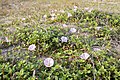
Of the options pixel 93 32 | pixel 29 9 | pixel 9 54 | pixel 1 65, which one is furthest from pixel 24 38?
pixel 29 9

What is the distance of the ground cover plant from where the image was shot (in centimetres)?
163

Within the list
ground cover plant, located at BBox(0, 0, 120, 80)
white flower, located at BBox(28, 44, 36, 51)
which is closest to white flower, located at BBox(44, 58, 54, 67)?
ground cover plant, located at BBox(0, 0, 120, 80)

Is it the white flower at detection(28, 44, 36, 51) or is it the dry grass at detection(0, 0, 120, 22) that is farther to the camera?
the dry grass at detection(0, 0, 120, 22)

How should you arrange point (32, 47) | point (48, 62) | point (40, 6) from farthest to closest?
point (40, 6) < point (32, 47) < point (48, 62)

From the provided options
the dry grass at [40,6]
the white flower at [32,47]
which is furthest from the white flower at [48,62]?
the dry grass at [40,6]

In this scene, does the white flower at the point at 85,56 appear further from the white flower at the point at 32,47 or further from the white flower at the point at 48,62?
the white flower at the point at 32,47

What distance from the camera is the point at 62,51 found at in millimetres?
1962

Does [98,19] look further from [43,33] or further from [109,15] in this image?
[43,33]

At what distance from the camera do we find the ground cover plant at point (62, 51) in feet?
5.36

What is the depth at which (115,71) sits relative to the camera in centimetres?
167

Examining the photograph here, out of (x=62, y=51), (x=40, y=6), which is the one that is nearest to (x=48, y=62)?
(x=62, y=51)

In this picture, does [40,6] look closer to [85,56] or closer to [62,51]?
[62,51]

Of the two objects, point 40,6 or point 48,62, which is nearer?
point 48,62

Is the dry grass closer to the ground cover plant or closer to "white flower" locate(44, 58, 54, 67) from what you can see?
the ground cover plant
